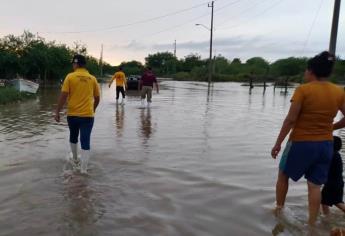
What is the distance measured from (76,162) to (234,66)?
100m

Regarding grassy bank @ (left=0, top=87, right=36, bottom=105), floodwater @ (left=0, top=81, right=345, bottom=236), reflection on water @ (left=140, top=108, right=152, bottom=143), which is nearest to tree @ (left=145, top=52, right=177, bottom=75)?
grassy bank @ (left=0, top=87, right=36, bottom=105)

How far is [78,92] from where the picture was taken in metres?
7.39

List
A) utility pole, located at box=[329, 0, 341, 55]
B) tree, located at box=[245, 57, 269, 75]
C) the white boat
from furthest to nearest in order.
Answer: tree, located at box=[245, 57, 269, 75] < the white boat < utility pole, located at box=[329, 0, 341, 55]

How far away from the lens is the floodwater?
5066mm

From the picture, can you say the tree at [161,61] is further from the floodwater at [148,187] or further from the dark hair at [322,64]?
the dark hair at [322,64]

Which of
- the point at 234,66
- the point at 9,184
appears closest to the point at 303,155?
the point at 9,184

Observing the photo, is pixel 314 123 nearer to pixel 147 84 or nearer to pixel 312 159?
pixel 312 159

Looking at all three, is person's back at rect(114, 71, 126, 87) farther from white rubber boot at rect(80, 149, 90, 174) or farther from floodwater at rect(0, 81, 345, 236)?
white rubber boot at rect(80, 149, 90, 174)

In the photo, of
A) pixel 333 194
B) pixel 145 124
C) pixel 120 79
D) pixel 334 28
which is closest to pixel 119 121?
pixel 145 124

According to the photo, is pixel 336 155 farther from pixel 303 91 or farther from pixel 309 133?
pixel 303 91

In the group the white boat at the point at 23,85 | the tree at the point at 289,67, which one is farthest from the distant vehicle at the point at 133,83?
the tree at the point at 289,67

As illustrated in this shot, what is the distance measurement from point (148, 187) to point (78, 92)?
78.5 inches

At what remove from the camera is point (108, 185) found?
6.62m

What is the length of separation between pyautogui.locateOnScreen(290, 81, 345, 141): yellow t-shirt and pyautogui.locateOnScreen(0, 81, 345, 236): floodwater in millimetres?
1047
